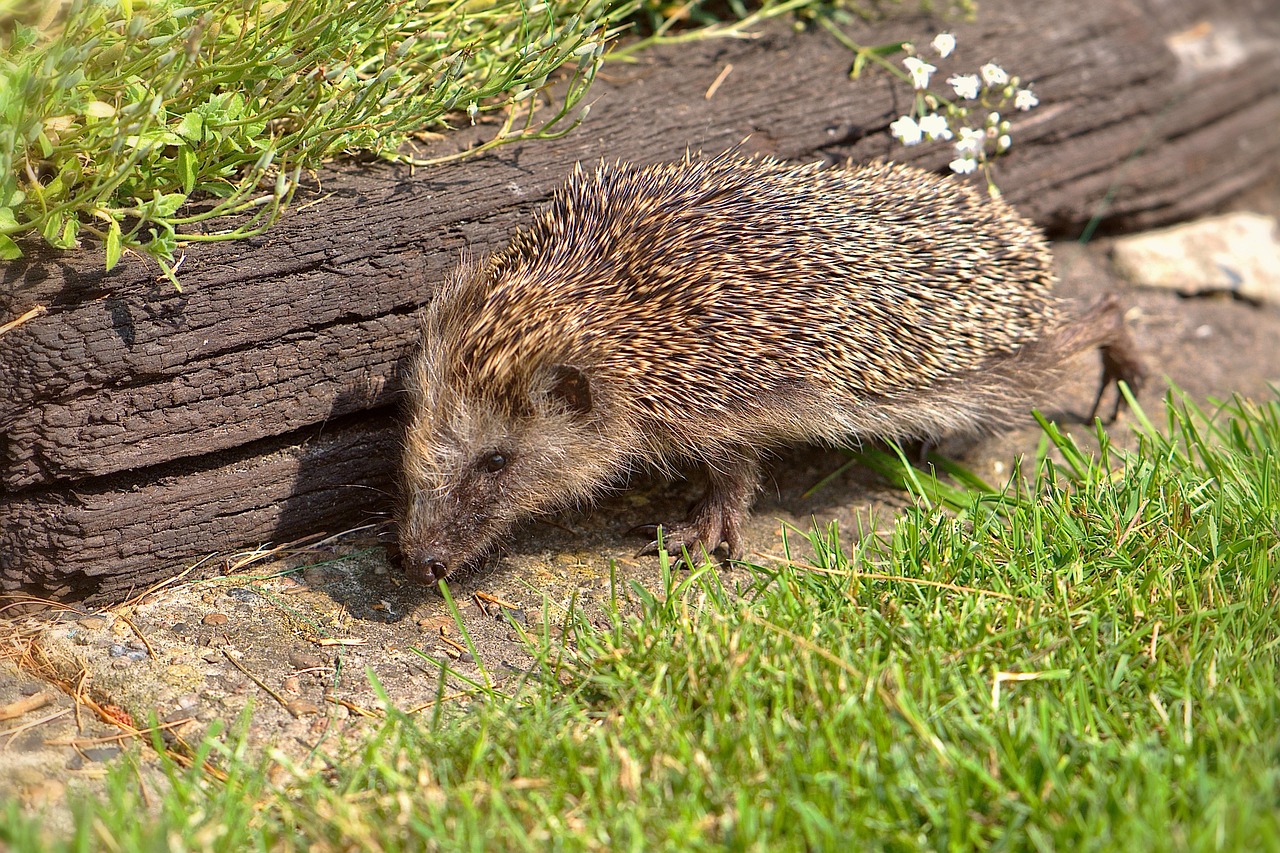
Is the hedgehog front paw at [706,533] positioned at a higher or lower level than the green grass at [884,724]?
lower

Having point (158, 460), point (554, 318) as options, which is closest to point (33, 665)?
point (158, 460)

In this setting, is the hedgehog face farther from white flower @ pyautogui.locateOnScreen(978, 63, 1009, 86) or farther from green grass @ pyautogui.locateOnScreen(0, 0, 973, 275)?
white flower @ pyautogui.locateOnScreen(978, 63, 1009, 86)

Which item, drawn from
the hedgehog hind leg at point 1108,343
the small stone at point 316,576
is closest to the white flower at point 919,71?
the hedgehog hind leg at point 1108,343

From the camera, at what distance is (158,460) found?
434 cm

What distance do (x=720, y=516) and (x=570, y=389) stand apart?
97 cm

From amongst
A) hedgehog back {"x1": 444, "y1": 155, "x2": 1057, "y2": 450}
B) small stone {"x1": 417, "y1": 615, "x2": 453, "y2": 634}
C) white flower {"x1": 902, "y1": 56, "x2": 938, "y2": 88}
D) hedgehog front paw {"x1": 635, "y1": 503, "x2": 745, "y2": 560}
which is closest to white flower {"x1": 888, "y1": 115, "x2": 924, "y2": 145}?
white flower {"x1": 902, "y1": 56, "x2": 938, "y2": 88}

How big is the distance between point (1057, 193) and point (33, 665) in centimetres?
591

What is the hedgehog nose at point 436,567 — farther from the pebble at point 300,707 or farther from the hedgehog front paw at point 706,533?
the hedgehog front paw at point 706,533

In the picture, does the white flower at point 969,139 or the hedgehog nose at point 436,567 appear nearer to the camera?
the hedgehog nose at point 436,567

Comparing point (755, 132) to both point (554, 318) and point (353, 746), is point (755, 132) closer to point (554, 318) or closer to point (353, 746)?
point (554, 318)

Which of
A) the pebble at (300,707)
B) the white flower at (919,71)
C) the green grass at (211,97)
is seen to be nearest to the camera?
the green grass at (211,97)

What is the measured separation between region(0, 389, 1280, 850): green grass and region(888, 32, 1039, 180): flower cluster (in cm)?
230

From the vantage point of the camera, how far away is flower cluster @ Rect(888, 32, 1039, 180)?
573 centimetres

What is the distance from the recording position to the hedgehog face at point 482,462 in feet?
14.7
